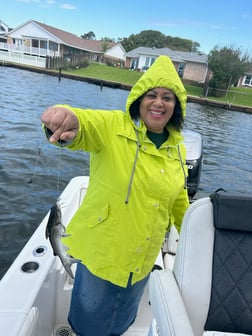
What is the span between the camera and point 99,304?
156 cm

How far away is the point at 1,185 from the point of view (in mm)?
5117

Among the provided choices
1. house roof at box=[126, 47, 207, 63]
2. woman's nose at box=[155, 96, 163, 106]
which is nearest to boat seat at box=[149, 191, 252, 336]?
woman's nose at box=[155, 96, 163, 106]

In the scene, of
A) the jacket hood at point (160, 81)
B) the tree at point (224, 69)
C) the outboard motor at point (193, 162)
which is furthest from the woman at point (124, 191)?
the tree at point (224, 69)

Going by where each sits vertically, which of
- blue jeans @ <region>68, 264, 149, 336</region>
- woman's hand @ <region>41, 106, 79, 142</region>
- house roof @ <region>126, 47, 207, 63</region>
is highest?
house roof @ <region>126, 47, 207, 63</region>

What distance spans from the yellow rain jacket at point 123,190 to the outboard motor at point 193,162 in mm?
2146

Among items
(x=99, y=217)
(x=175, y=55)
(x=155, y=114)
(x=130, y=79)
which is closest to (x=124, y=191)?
(x=99, y=217)

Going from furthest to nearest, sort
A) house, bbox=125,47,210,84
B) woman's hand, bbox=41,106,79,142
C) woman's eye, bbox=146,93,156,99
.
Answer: house, bbox=125,47,210,84 < woman's eye, bbox=146,93,156,99 < woman's hand, bbox=41,106,79,142

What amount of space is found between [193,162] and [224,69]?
31648 mm

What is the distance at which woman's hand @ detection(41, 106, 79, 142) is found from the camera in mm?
1194

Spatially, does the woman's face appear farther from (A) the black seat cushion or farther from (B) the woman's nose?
(A) the black seat cushion

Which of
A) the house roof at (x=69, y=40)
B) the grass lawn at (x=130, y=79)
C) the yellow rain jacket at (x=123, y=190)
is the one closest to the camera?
the yellow rain jacket at (x=123, y=190)

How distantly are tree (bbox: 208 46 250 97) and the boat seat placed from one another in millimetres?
31991

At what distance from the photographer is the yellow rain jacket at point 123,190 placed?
4.55 ft

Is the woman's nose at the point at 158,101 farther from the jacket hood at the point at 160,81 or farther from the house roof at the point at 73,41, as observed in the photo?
the house roof at the point at 73,41
